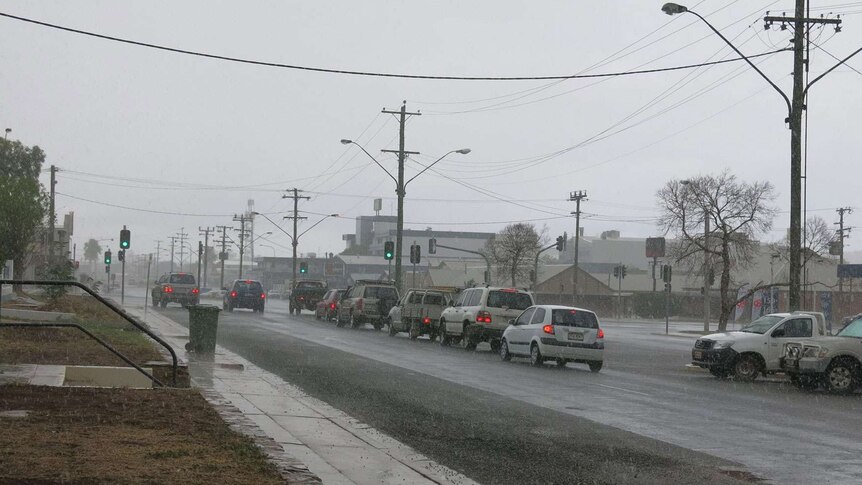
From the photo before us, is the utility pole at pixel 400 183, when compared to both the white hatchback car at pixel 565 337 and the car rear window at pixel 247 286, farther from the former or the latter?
the white hatchback car at pixel 565 337

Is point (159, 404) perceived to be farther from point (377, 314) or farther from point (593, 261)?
point (593, 261)

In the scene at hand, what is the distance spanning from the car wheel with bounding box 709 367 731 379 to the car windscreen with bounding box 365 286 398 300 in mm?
22831

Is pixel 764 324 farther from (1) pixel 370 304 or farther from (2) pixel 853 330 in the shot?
(1) pixel 370 304

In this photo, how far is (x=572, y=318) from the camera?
26.1m

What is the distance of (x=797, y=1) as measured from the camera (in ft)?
93.5

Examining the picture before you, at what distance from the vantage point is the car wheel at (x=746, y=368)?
24314 millimetres

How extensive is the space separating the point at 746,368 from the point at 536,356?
4.87m

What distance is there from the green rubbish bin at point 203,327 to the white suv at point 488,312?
8784mm

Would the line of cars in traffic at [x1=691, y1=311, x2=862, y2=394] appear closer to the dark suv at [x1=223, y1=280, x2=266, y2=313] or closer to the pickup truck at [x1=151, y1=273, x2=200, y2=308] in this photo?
the dark suv at [x1=223, y1=280, x2=266, y2=313]

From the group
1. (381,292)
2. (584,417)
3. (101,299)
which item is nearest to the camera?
(101,299)

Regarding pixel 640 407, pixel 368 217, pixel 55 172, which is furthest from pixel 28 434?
pixel 368 217

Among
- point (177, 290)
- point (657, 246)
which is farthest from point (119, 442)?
point (657, 246)

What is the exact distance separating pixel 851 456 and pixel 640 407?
5.18 m

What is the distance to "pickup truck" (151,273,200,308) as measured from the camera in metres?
61.7
